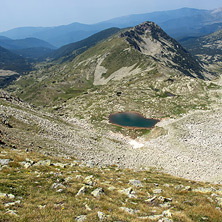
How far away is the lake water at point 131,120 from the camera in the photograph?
95.3 m

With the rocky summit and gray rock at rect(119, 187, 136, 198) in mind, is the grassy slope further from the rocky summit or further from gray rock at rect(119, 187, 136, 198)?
gray rock at rect(119, 187, 136, 198)

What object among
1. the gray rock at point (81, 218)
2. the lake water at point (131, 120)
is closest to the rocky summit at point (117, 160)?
the gray rock at point (81, 218)

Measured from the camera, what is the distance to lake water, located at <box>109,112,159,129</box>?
313 feet

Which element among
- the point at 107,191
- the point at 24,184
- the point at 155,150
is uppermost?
the point at 24,184

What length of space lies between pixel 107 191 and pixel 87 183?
9.52ft

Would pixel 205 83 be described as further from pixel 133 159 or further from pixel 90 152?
pixel 90 152

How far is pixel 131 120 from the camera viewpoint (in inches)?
4038

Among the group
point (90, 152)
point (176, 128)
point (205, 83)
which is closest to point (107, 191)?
point (90, 152)

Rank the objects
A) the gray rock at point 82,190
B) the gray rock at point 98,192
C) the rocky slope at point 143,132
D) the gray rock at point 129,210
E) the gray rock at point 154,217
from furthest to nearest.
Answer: the rocky slope at point 143,132 → the gray rock at point 98,192 → the gray rock at point 82,190 → the gray rock at point 129,210 → the gray rock at point 154,217

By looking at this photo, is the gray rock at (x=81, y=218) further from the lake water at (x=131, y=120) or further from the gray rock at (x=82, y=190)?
the lake water at (x=131, y=120)


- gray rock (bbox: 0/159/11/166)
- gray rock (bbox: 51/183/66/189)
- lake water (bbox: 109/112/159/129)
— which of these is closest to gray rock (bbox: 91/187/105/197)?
gray rock (bbox: 51/183/66/189)

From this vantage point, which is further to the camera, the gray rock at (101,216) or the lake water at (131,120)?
the lake water at (131,120)

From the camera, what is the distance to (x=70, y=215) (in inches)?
569


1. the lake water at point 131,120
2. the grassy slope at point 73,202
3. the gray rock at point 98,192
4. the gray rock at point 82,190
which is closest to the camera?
the grassy slope at point 73,202
